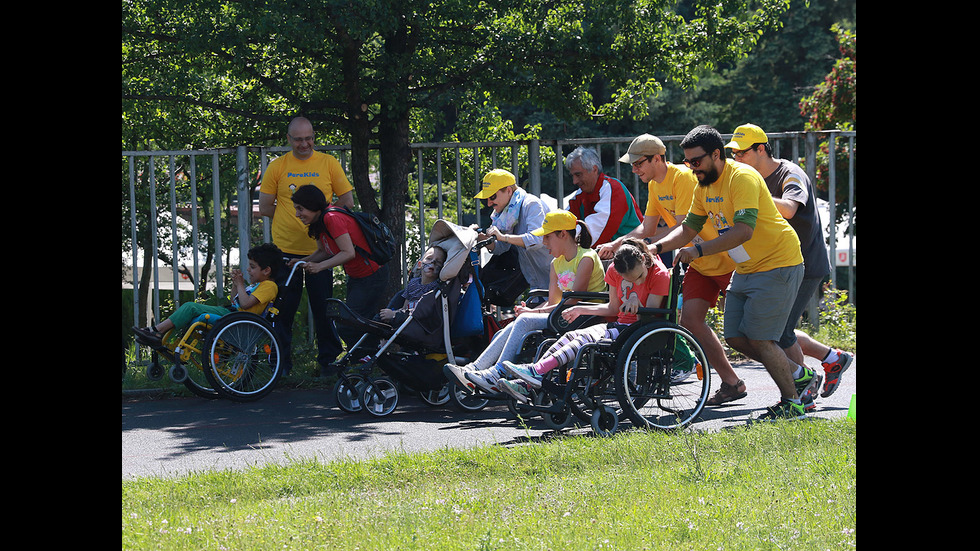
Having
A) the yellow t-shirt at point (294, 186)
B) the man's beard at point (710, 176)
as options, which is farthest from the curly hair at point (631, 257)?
the yellow t-shirt at point (294, 186)

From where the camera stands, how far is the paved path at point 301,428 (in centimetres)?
575

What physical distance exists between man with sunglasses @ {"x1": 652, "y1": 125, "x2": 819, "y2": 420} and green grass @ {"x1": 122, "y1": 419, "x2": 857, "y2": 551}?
702 millimetres

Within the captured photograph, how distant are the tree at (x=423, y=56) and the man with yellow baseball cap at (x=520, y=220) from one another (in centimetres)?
179

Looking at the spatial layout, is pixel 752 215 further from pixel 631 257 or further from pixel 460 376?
pixel 460 376

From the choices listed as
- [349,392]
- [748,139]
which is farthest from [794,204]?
[349,392]

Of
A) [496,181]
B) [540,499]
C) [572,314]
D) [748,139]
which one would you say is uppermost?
[748,139]

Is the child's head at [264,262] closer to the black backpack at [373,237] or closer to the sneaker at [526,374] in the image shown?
the black backpack at [373,237]

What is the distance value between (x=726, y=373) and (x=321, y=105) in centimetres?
462

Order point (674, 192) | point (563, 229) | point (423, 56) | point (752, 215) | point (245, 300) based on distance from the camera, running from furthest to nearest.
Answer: point (423, 56) < point (245, 300) < point (674, 192) < point (563, 229) < point (752, 215)

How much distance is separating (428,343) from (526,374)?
1000 millimetres

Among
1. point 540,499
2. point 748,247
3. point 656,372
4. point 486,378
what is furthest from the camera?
point 486,378

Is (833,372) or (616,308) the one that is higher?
(616,308)

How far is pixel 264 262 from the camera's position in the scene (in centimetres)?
793
